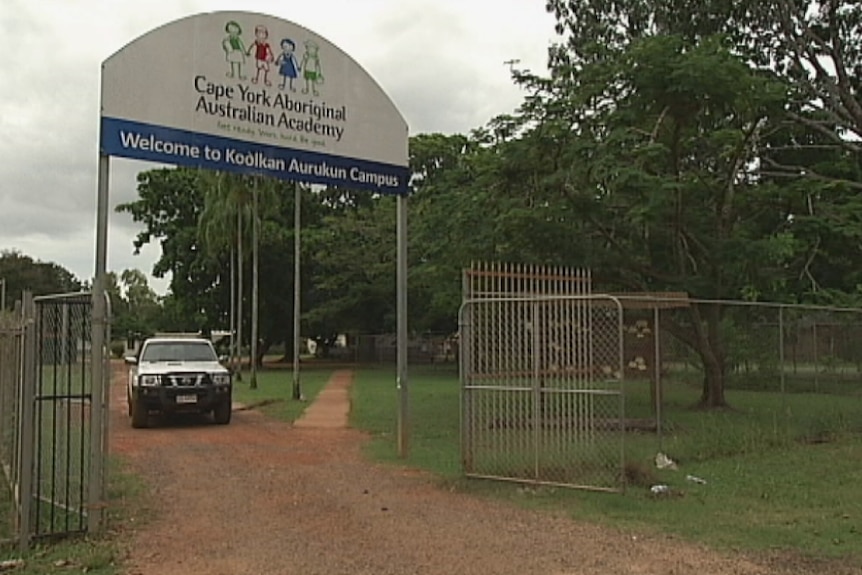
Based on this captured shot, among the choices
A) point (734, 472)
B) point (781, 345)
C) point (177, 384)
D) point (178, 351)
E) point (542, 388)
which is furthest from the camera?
point (178, 351)

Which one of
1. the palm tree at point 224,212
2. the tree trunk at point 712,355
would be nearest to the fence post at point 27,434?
the tree trunk at point 712,355

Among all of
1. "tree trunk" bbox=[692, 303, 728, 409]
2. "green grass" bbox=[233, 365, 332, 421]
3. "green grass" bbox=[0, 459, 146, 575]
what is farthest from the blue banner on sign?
"green grass" bbox=[233, 365, 332, 421]

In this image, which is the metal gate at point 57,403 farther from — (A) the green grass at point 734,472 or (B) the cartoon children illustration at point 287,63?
(B) the cartoon children illustration at point 287,63

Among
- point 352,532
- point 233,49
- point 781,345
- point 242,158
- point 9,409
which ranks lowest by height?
point 352,532

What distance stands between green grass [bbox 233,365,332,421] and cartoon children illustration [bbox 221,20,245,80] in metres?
9.56

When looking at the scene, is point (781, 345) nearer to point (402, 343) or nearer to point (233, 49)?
point (402, 343)

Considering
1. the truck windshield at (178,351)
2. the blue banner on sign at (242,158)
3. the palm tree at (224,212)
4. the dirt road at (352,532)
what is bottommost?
the dirt road at (352,532)

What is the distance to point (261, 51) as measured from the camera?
440 inches

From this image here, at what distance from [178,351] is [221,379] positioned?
1392mm

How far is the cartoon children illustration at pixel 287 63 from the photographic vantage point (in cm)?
1147

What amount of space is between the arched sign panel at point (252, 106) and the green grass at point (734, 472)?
417 centimetres

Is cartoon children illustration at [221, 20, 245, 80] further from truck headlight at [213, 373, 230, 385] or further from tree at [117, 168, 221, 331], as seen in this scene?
tree at [117, 168, 221, 331]

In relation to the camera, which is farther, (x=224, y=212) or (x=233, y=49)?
(x=224, y=212)

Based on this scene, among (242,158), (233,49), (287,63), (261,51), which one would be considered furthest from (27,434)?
(287,63)
